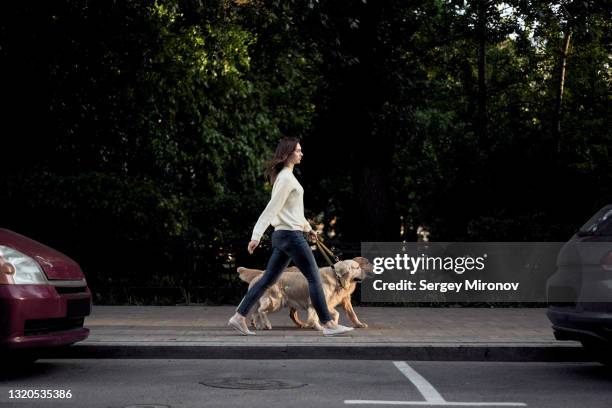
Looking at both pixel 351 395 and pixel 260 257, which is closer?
pixel 351 395

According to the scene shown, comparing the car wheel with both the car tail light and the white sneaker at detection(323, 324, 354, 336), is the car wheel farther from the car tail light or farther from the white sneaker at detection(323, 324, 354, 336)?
the white sneaker at detection(323, 324, 354, 336)

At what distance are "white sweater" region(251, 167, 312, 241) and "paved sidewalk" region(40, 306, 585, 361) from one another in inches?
45.0

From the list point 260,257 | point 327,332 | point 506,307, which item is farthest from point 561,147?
point 327,332

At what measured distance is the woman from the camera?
10.4 meters

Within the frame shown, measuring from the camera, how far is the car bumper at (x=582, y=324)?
8430mm

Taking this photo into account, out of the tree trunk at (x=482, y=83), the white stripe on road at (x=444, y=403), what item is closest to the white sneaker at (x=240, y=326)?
the white stripe on road at (x=444, y=403)

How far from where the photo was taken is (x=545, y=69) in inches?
1141

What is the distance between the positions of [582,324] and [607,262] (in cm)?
56

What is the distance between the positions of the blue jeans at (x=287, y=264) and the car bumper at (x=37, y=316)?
2284 millimetres

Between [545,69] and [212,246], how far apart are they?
1580 centimetres

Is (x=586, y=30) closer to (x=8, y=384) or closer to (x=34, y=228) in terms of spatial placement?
(x=34, y=228)

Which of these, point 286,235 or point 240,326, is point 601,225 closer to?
point 286,235

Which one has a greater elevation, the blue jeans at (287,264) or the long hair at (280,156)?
the long hair at (280,156)

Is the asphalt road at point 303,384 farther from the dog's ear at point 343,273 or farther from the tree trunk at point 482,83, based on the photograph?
the tree trunk at point 482,83
